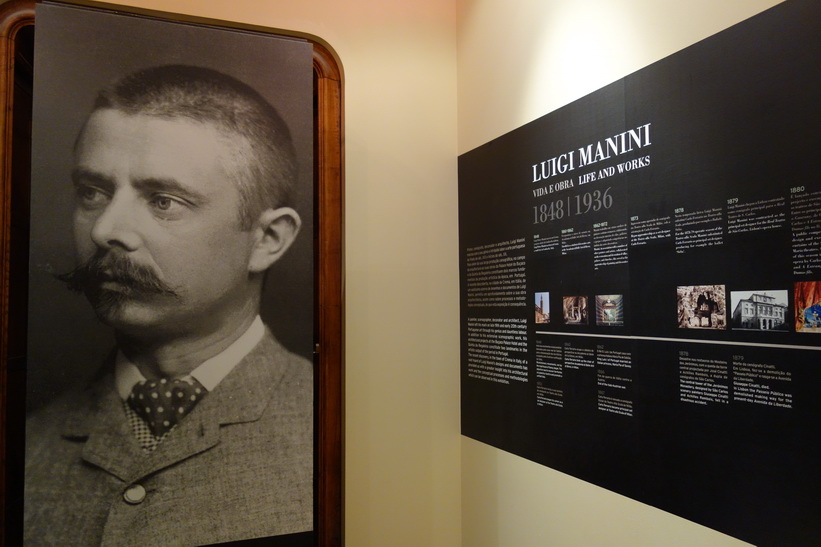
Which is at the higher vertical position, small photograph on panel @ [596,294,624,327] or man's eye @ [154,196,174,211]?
man's eye @ [154,196,174,211]

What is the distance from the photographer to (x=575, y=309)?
2869 millimetres

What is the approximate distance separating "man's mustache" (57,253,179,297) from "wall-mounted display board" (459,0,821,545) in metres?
1.72

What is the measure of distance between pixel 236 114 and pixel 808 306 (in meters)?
2.44

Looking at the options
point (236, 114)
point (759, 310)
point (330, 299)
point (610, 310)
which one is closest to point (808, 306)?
point (759, 310)

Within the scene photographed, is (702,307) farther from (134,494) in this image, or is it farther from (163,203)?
(134,494)

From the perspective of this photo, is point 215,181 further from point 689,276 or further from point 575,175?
point 689,276

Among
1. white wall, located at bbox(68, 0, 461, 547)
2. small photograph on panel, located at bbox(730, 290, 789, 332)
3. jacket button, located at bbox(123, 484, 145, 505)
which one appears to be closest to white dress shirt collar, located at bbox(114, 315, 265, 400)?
jacket button, located at bbox(123, 484, 145, 505)

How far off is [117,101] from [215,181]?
0.53m

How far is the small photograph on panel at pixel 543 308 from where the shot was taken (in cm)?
307

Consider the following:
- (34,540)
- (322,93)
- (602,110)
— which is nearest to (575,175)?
(602,110)

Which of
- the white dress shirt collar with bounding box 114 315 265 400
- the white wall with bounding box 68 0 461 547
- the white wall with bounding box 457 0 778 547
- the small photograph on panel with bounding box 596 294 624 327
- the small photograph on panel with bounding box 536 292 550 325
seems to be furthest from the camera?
the white wall with bounding box 68 0 461 547

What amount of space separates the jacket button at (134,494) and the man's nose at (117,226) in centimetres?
104

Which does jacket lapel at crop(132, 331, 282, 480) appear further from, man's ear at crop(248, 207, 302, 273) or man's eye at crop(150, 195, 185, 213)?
man's eye at crop(150, 195, 185, 213)

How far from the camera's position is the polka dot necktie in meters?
2.89
